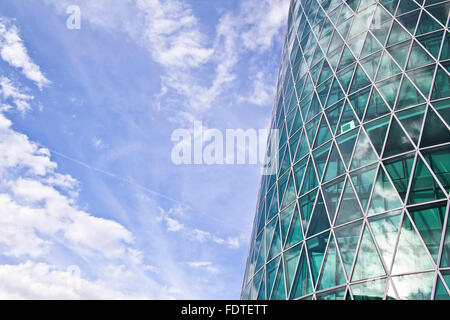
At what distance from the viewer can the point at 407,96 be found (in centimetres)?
1716

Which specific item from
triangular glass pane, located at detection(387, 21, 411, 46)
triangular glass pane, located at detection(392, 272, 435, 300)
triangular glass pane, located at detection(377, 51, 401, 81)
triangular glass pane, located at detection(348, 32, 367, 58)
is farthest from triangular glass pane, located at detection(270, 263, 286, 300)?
triangular glass pane, located at detection(387, 21, 411, 46)

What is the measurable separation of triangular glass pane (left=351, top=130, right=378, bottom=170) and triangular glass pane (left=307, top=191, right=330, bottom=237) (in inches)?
107

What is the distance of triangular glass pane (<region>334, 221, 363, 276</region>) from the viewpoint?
14.9 metres

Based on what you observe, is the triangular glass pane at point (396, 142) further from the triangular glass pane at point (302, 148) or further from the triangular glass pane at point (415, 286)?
the triangular glass pane at point (302, 148)

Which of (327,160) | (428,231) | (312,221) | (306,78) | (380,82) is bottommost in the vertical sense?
(428,231)

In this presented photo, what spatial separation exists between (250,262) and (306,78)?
16.2 metres

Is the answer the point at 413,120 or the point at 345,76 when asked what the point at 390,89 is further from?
the point at 345,76

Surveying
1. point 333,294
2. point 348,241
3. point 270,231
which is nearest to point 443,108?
point 348,241

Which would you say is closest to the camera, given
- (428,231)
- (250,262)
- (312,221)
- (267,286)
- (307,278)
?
(428,231)

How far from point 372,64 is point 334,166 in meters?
7.32
